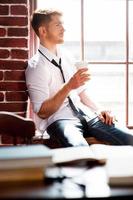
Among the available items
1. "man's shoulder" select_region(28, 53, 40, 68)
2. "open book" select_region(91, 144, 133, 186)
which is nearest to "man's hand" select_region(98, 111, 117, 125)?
"man's shoulder" select_region(28, 53, 40, 68)

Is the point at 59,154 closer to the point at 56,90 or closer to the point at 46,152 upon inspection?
the point at 46,152

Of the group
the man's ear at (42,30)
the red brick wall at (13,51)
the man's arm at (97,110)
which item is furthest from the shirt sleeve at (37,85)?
the man's arm at (97,110)

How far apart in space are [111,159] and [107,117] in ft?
3.76

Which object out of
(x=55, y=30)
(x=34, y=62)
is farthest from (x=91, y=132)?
(x=55, y=30)

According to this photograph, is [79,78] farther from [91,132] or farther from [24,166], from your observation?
[24,166]

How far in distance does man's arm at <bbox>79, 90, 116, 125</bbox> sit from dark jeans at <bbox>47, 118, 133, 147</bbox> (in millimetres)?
30

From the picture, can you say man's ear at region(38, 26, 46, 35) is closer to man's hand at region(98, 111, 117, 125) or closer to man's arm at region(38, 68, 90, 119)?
man's arm at region(38, 68, 90, 119)

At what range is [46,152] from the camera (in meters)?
1.14

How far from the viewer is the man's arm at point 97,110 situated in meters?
2.37

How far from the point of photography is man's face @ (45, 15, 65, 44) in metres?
2.43

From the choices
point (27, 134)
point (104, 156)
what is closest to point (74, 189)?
point (104, 156)

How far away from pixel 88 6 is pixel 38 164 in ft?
6.07

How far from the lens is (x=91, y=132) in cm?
240

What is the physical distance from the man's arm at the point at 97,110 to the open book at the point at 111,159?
932 millimetres
